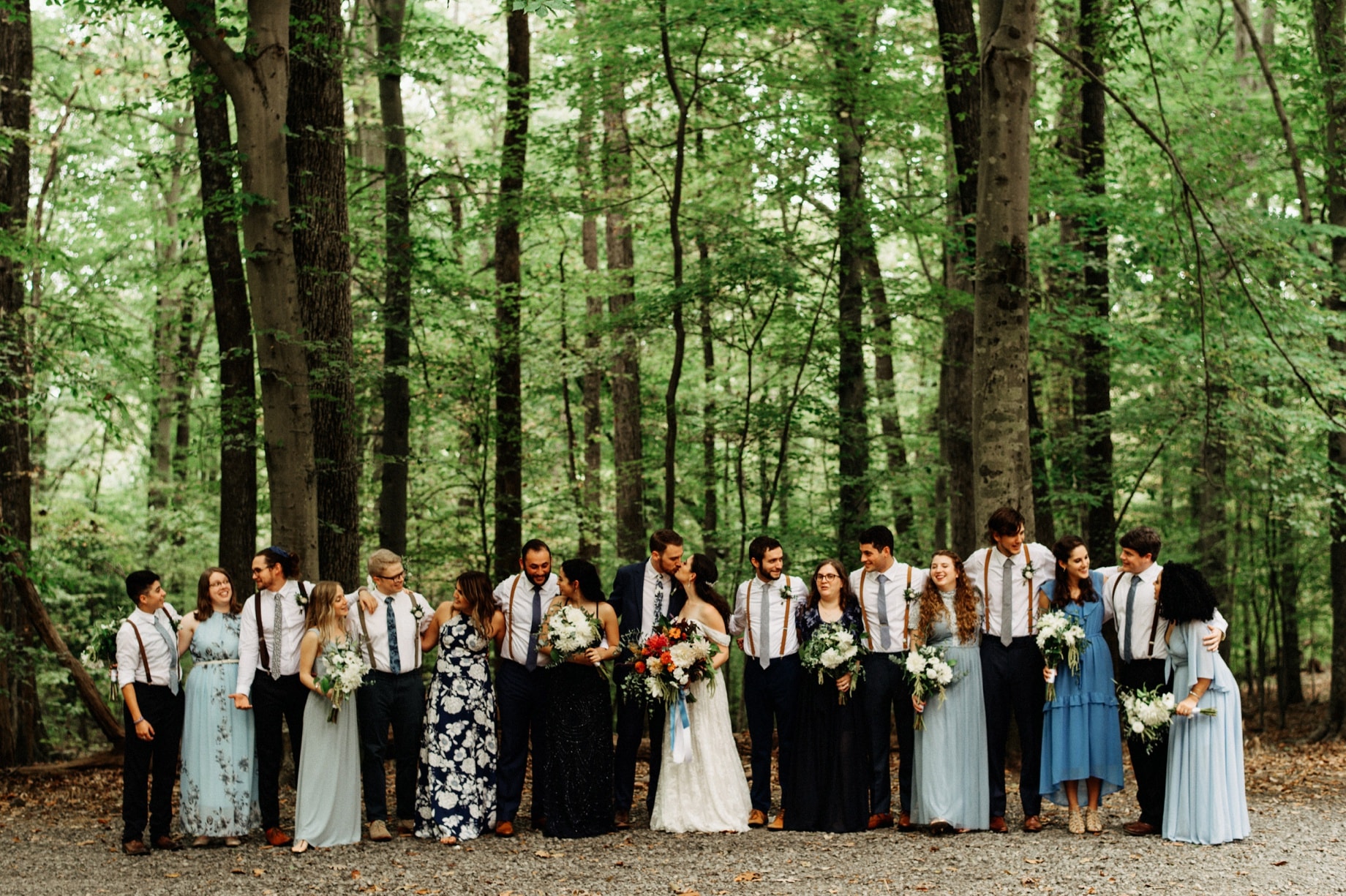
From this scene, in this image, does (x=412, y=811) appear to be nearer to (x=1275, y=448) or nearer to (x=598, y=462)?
(x=1275, y=448)

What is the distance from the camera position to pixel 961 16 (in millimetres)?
11844

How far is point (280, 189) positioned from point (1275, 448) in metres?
10.4

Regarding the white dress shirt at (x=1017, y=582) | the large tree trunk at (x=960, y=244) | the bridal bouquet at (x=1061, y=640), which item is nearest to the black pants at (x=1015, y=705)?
the white dress shirt at (x=1017, y=582)

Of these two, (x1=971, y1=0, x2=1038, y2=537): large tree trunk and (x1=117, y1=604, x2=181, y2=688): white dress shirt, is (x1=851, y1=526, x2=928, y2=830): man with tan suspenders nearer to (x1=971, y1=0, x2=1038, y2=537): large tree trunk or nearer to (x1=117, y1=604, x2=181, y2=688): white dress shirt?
(x1=971, y1=0, x2=1038, y2=537): large tree trunk

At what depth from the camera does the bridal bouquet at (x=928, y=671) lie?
292 inches

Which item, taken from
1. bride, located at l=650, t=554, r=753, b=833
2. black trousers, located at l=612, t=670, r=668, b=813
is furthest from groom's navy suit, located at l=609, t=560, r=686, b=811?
bride, located at l=650, t=554, r=753, b=833

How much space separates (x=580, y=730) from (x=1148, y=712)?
12.0 ft

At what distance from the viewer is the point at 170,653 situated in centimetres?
751

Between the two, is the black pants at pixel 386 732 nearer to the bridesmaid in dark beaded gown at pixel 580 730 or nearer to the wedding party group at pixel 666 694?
the wedding party group at pixel 666 694

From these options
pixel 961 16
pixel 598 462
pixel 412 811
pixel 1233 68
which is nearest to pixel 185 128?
pixel 598 462

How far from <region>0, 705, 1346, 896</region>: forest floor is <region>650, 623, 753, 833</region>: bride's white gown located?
17 cm

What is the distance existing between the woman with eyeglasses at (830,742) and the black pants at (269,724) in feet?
11.1

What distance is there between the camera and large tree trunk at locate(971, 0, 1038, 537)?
8.73 metres

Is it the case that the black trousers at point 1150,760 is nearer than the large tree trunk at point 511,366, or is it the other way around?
the black trousers at point 1150,760
